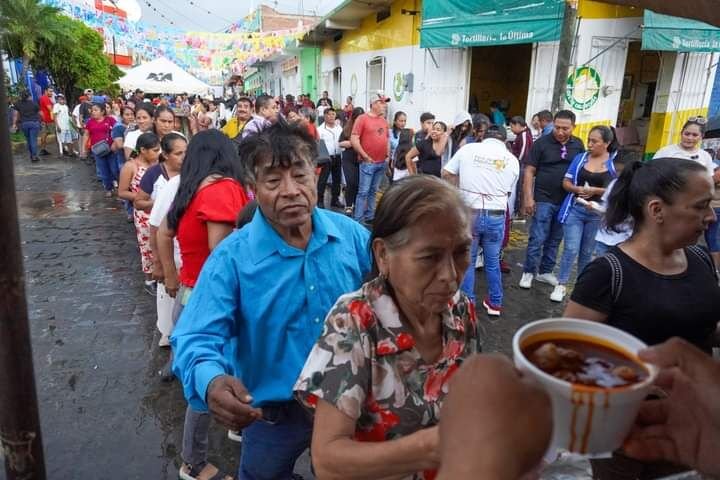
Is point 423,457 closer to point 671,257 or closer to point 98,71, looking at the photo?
point 671,257

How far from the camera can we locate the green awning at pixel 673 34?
973 cm

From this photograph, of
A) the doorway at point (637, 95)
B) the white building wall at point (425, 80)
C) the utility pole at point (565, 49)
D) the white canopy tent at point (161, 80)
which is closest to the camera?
the utility pole at point (565, 49)

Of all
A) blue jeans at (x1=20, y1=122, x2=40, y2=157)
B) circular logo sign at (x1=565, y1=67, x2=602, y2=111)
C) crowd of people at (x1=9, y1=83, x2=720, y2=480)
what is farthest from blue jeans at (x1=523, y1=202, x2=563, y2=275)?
blue jeans at (x1=20, y1=122, x2=40, y2=157)

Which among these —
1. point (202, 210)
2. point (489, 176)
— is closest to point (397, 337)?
point (202, 210)

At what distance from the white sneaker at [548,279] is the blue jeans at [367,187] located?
3064mm

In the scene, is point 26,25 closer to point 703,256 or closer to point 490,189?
point 490,189

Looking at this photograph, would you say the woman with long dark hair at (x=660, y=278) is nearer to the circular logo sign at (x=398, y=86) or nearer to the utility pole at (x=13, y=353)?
the utility pole at (x=13, y=353)

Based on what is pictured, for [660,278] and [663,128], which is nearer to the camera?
[660,278]

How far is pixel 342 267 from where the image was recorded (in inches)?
80.4

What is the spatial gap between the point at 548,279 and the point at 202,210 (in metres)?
4.50

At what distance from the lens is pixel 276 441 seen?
2.08 metres

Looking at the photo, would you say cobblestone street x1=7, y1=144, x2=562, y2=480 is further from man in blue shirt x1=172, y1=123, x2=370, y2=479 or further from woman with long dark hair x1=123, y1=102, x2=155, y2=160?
woman with long dark hair x1=123, y1=102, x2=155, y2=160

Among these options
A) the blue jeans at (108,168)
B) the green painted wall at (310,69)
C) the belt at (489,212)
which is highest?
the green painted wall at (310,69)

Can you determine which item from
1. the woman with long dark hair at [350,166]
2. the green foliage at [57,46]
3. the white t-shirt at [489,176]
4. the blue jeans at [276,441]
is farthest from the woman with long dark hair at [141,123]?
the green foliage at [57,46]
